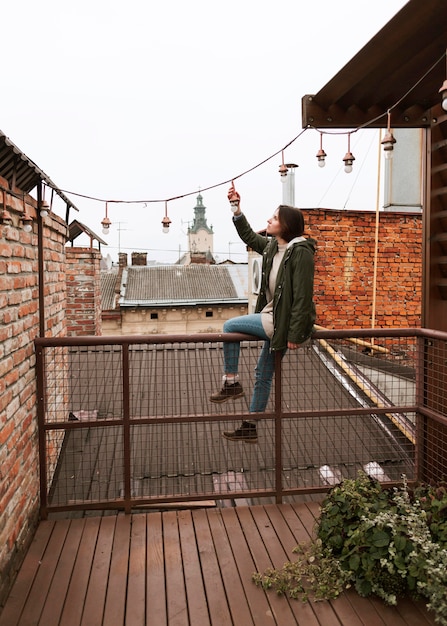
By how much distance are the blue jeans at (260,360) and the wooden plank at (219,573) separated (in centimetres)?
80

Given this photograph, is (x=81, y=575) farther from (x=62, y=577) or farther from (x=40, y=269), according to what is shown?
(x=40, y=269)

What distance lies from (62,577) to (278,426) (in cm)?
159

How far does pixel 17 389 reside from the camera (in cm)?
288

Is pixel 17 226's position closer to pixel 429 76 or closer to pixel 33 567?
pixel 33 567

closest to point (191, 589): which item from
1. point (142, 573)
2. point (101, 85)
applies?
point (142, 573)

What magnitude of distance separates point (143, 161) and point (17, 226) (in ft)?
59.6

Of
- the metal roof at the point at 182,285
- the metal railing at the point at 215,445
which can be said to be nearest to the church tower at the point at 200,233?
the metal roof at the point at 182,285

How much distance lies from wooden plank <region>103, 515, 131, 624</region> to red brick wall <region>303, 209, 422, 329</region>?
6194 mm

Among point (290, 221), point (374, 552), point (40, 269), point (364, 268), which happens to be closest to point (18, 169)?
point (40, 269)

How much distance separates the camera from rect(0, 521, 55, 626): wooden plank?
237 centimetres

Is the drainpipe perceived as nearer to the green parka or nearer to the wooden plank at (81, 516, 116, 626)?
the wooden plank at (81, 516, 116, 626)

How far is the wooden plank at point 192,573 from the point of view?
2.37 metres

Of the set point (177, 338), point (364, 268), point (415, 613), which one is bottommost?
point (415, 613)

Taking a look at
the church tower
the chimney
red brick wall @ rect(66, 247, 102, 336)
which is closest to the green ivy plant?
red brick wall @ rect(66, 247, 102, 336)
